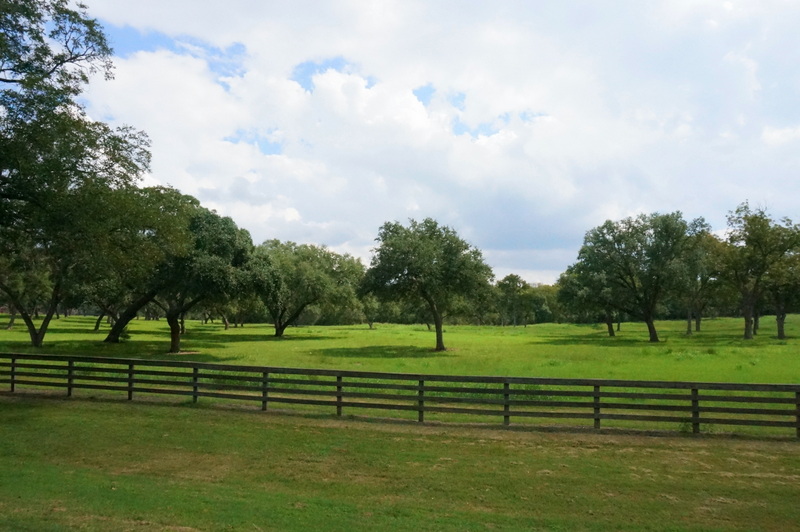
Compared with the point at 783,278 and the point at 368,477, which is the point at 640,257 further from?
the point at 368,477

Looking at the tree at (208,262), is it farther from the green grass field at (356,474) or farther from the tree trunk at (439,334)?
the green grass field at (356,474)

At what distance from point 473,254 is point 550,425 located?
99.5 ft

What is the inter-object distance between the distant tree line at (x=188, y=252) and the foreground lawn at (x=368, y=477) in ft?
21.2

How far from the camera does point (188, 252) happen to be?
30.1 meters

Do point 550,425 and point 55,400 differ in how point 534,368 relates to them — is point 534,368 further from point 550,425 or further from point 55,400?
point 55,400

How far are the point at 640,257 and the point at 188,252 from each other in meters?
42.3

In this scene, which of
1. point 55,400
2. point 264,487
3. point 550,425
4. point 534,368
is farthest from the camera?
point 534,368

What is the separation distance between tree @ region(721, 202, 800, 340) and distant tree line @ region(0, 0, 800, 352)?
0.13m

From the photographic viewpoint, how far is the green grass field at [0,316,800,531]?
6.97 metres

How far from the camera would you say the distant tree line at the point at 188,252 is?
15.4 meters

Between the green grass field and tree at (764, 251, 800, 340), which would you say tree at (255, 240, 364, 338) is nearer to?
tree at (764, 251, 800, 340)

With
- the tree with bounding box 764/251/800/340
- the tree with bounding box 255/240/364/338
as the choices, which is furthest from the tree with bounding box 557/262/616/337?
the tree with bounding box 255/240/364/338

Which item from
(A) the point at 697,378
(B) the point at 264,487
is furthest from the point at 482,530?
(A) the point at 697,378

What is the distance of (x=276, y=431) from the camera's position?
11.9 meters
